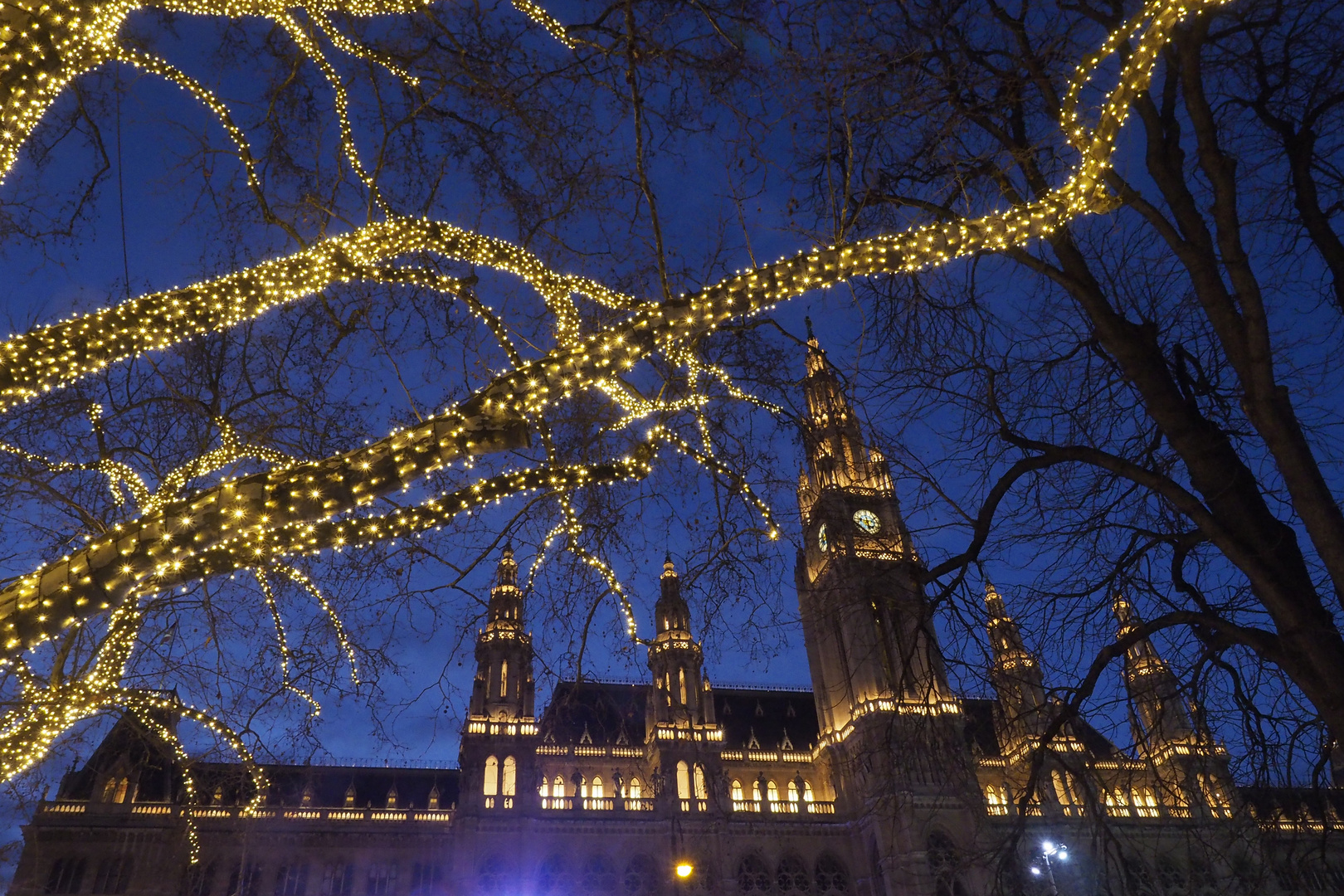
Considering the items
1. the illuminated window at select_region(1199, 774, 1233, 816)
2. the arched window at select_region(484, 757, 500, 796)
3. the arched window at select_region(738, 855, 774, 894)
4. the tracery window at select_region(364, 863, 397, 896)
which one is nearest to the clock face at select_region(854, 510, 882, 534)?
the illuminated window at select_region(1199, 774, 1233, 816)

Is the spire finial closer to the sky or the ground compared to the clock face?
closer to the ground

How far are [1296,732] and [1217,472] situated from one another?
2234mm

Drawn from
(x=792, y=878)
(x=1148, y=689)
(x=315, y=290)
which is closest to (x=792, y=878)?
(x=792, y=878)

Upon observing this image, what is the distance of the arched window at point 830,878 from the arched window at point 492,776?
18.9 meters

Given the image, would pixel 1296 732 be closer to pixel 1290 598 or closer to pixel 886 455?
pixel 1290 598

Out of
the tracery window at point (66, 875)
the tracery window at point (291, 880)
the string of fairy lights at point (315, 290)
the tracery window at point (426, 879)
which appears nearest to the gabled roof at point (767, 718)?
the tracery window at point (426, 879)

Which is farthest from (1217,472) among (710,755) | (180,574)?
(710,755)

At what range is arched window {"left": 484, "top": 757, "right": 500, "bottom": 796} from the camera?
4331cm

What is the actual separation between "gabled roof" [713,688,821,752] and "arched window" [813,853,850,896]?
29.0 ft

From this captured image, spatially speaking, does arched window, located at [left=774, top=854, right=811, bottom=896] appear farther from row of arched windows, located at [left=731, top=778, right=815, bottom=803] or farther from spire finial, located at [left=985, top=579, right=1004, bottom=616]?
spire finial, located at [left=985, top=579, right=1004, bottom=616]

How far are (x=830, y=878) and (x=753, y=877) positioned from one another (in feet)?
14.9

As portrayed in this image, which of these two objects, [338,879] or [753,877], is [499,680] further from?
[753,877]

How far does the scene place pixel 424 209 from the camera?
7.93 m

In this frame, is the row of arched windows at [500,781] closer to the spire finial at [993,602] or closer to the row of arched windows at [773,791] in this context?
the row of arched windows at [773,791]
